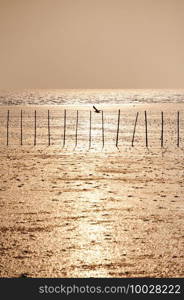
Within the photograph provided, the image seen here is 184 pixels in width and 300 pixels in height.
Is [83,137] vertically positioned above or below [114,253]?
above

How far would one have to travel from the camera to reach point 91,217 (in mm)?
14883

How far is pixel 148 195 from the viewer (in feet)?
58.5

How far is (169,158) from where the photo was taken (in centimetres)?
2677

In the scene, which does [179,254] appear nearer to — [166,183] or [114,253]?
[114,253]

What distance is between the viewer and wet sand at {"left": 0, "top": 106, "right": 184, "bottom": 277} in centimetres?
1134

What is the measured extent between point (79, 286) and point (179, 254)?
2923mm

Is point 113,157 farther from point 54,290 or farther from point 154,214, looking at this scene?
point 54,290

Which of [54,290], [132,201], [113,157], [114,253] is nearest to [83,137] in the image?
[113,157]

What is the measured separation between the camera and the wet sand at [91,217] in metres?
11.3

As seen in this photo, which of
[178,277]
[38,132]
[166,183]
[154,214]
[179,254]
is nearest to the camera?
[178,277]

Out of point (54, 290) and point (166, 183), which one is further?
point (166, 183)

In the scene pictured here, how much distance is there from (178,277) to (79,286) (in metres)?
2.03

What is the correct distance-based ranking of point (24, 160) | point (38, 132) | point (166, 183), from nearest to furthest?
point (166, 183) → point (24, 160) → point (38, 132)

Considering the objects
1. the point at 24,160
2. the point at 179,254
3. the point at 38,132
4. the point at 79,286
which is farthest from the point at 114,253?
the point at 38,132
